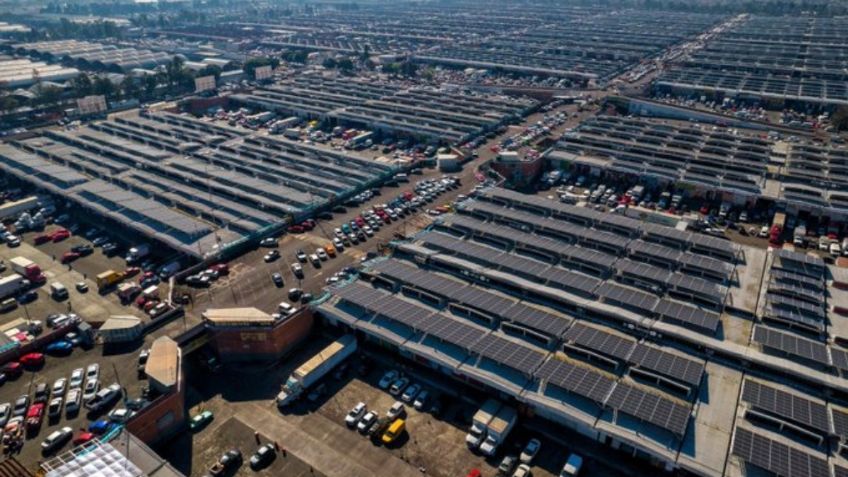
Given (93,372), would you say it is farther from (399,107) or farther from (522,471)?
(399,107)

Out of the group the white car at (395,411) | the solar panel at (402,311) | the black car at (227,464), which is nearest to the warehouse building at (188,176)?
the solar panel at (402,311)

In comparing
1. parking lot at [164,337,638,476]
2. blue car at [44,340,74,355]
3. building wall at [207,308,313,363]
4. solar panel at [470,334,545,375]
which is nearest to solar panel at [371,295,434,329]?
parking lot at [164,337,638,476]

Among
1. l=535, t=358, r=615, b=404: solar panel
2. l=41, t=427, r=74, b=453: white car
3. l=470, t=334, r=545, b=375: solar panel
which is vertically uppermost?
l=470, t=334, r=545, b=375: solar panel

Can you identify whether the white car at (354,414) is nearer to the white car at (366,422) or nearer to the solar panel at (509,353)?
the white car at (366,422)

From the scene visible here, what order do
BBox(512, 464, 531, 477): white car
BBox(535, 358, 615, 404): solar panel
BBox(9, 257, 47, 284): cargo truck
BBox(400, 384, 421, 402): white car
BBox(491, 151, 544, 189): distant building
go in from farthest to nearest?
BBox(491, 151, 544, 189): distant building < BBox(9, 257, 47, 284): cargo truck < BBox(400, 384, 421, 402): white car < BBox(535, 358, 615, 404): solar panel < BBox(512, 464, 531, 477): white car

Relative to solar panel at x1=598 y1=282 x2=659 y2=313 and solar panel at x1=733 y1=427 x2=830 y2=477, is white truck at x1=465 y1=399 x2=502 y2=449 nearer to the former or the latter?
solar panel at x1=598 y1=282 x2=659 y2=313

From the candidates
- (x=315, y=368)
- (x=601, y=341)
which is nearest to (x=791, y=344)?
(x=601, y=341)
